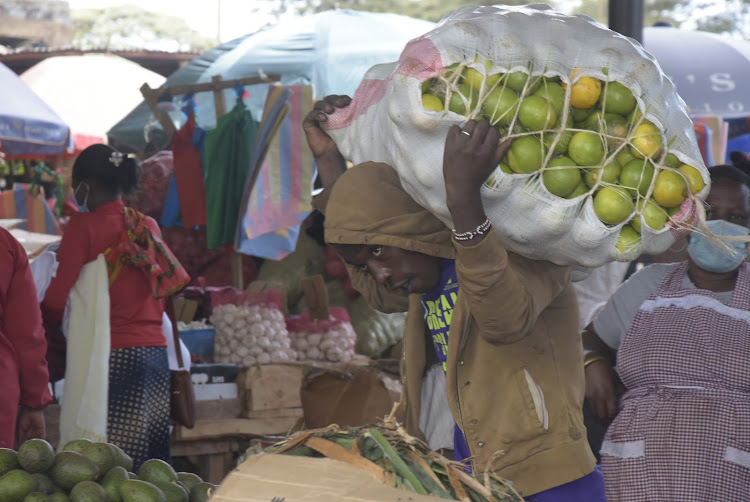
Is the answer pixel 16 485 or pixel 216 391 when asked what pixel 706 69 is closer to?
pixel 216 391

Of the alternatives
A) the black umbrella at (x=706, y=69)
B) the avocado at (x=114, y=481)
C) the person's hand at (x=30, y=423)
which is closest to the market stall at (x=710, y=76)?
the black umbrella at (x=706, y=69)

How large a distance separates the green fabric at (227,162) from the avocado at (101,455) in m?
3.36

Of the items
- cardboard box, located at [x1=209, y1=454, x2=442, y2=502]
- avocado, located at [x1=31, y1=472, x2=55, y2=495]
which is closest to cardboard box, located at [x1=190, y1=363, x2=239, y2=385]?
avocado, located at [x1=31, y1=472, x2=55, y2=495]

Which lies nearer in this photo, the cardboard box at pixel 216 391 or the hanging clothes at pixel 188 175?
the cardboard box at pixel 216 391

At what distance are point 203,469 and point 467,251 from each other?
138 inches

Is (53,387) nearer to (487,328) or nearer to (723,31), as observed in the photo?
(487,328)

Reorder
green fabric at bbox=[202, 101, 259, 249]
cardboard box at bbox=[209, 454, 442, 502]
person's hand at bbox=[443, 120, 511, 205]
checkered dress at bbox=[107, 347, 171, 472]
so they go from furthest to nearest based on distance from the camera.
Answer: green fabric at bbox=[202, 101, 259, 249]
checkered dress at bbox=[107, 347, 171, 472]
person's hand at bbox=[443, 120, 511, 205]
cardboard box at bbox=[209, 454, 442, 502]

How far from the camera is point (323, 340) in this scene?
5.05 meters

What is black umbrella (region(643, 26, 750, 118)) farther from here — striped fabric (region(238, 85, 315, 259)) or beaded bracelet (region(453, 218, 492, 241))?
beaded bracelet (region(453, 218, 492, 241))

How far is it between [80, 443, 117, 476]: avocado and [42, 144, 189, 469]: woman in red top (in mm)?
1821

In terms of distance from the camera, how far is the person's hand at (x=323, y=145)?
228 cm

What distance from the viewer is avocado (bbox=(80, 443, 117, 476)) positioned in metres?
1.90

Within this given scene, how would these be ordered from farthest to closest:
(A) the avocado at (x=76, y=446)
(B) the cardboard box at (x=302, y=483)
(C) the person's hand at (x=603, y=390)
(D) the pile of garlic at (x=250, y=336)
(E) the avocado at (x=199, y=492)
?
1. (D) the pile of garlic at (x=250, y=336)
2. (C) the person's hand at (x=603, y=390)
3. (A) the avocado at (x=76, y=446)
4. (E) the avocado at (x=199, y=492)
5. (B) the cardboard box at (x=302, y=483)

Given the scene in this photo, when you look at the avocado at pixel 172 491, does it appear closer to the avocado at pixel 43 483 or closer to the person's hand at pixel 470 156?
the avocado at pixel 43 483
